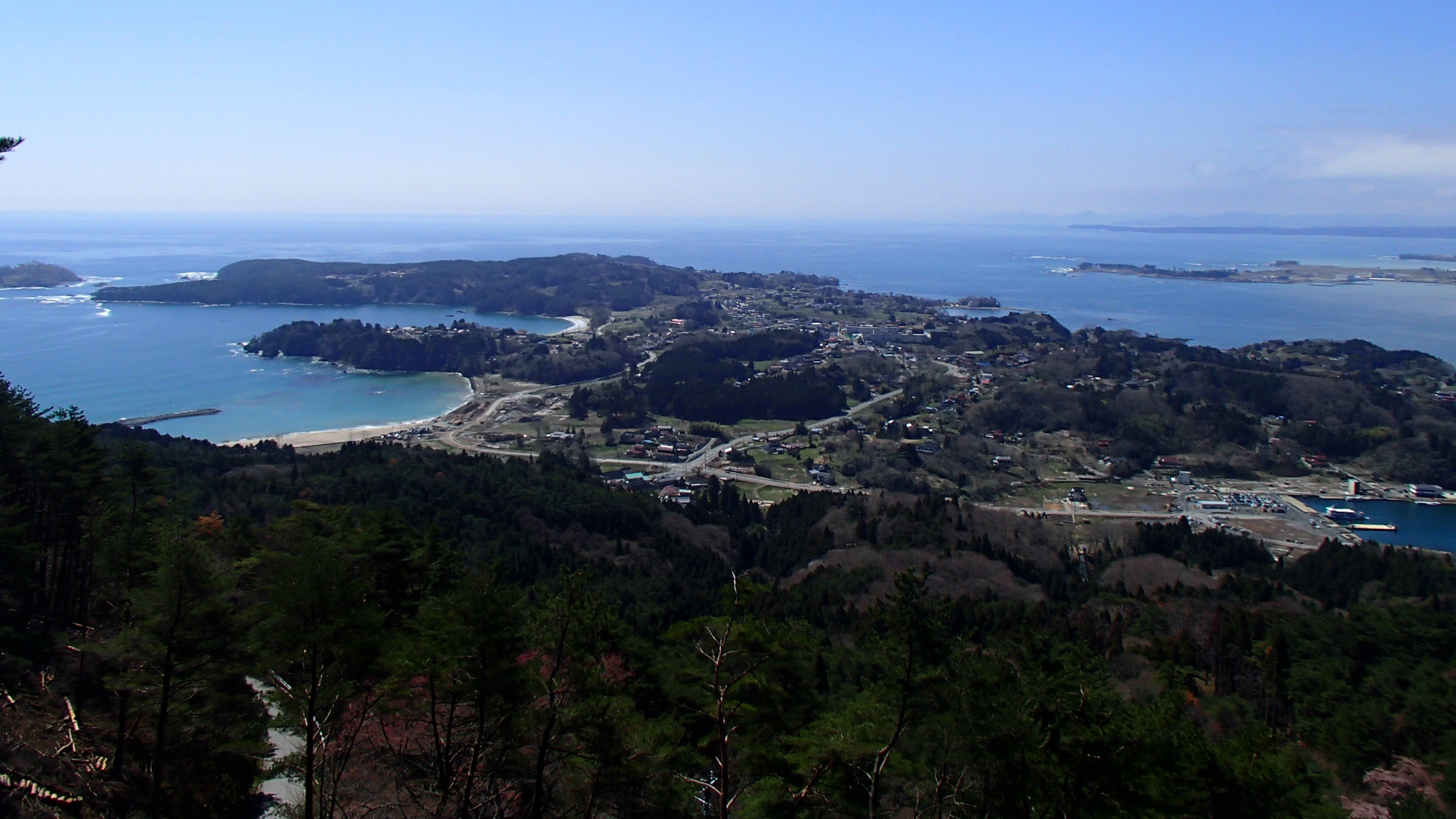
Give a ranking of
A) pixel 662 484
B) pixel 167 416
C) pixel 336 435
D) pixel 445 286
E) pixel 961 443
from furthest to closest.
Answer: pixel 445 286 → pixel 167 416 → pixel 336 435 → pixel 961 443 → pixel 662 484

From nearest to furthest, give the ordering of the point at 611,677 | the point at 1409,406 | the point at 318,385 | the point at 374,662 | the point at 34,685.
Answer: the point at 374,662 → the point at 34,685 → the point at 611,677 → the point at 1409,406 → the point at 318,385

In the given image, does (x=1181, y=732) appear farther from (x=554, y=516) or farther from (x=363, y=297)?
(x=363, y=297)

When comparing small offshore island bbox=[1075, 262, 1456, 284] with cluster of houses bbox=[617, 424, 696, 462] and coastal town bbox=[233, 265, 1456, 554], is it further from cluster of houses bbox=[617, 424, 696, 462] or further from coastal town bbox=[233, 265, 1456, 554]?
cluster of houses bbox=[617, 424, 696, 462]

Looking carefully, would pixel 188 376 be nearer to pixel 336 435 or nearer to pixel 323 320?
pixel 336 435

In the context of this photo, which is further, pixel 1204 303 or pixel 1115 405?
pixel 1204 303

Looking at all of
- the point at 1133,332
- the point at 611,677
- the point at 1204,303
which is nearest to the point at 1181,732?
the point at 611,677

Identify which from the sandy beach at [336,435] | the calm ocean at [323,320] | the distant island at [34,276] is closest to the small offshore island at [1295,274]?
the calm ocean at [323,320]

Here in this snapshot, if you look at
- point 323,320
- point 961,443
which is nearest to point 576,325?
point 323,320
